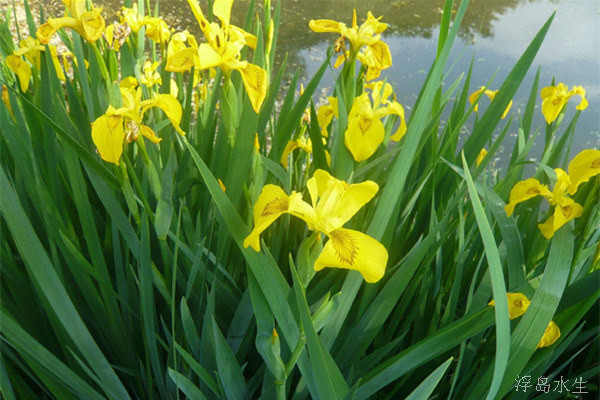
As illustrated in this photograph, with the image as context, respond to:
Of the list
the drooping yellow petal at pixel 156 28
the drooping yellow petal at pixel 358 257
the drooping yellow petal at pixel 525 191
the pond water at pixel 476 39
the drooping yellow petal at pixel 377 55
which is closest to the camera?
the drooping yellow petal at pixel 358 257

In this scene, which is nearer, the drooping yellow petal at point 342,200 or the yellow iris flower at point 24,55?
the drooping yellow petal at point 342,200

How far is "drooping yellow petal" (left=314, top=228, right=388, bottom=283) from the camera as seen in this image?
48 centimetres

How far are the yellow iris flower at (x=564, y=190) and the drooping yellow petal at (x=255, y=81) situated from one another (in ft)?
1.36

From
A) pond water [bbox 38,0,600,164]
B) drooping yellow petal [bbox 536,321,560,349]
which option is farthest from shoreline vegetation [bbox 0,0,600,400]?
pond water [bbox 38,0,600,164]

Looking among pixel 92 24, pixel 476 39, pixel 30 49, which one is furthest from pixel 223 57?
pixel 476 39

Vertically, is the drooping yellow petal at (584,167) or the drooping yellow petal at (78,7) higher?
the drooping yellow petal at (78,7)

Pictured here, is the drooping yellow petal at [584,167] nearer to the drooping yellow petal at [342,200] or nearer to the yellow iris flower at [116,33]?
the drooping yellow petal at [342,200]

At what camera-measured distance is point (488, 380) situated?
65cm

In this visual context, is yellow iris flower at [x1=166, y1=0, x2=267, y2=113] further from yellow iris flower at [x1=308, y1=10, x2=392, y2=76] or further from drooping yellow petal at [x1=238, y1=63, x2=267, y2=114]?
yellow iris flower at [x1=308, y1=10, x2=392, y2=76]

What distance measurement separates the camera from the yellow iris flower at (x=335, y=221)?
1.59 ft

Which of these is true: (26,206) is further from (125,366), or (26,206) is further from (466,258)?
(466,258)

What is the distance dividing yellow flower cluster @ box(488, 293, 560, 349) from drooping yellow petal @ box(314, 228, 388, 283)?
25cm

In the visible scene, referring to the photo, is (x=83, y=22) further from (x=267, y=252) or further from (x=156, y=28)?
(x=267, y=252)

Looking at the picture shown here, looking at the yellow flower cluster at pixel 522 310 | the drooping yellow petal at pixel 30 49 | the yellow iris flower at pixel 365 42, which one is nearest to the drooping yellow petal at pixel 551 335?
the yellow flower cluster at pixel 522 310
